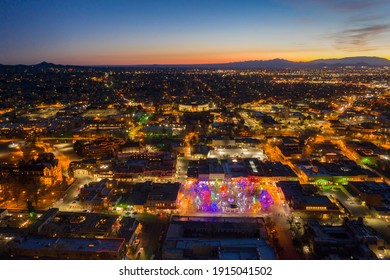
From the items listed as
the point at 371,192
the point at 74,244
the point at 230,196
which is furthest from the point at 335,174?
the point at 74,244

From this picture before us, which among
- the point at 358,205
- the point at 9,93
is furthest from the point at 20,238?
the point at 9,93

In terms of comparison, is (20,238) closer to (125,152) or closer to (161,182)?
(161,182)

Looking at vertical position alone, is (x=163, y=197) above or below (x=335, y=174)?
above

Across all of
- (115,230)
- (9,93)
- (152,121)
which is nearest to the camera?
(115,230)

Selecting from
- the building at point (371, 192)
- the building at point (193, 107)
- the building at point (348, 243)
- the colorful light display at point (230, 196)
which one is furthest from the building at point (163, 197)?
the building at point (193, 107)

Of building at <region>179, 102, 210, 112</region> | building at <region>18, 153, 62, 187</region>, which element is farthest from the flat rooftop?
building at <region>179, 102, 210, 112</region>

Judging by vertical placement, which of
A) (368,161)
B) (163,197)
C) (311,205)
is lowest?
(368,161)

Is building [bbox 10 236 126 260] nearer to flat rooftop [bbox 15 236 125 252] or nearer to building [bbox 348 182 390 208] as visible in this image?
flat rooftop [bbox 15 236 125 252]

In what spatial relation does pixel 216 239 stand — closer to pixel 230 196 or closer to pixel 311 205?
pixel 230 196

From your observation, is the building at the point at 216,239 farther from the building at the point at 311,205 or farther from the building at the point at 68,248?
the building at the point at 311,205
